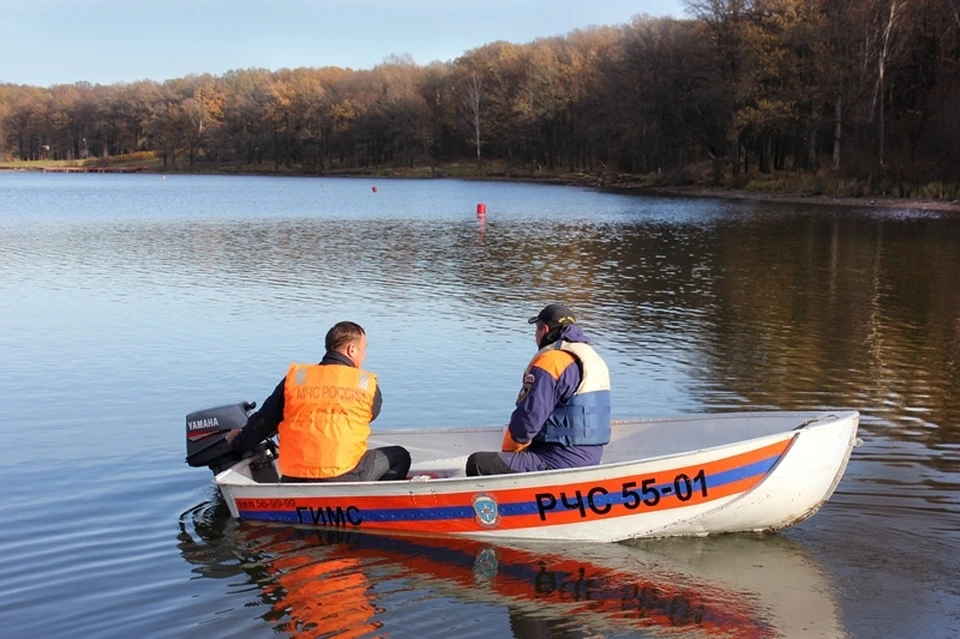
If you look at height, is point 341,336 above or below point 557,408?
above

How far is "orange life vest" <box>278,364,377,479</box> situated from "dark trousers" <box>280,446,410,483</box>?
0.06 metres

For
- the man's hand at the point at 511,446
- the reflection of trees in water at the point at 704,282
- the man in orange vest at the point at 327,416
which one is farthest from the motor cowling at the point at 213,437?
the reflection of trees in water at the point at 704,282

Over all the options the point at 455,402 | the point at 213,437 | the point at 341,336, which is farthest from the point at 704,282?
the point at 341,336

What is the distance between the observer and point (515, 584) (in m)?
7.00

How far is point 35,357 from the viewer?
14492 millimetres

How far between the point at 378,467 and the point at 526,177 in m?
90.7

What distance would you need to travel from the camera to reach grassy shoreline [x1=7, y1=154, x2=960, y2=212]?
151 ft

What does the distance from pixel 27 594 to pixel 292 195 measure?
205 feet

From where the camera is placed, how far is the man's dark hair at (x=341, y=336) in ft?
24.1

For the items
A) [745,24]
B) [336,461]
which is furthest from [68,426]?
[745,24]

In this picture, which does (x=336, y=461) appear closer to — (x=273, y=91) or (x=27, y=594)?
(x=27, y=594)

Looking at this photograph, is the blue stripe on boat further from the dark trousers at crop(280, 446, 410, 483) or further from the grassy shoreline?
the grassy shoreline

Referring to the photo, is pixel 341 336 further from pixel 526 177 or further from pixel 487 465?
pixel 526 177

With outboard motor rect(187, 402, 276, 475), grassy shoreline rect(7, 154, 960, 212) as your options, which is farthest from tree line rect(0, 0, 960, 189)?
outboard motor rect(187, 402, 276, 475)
